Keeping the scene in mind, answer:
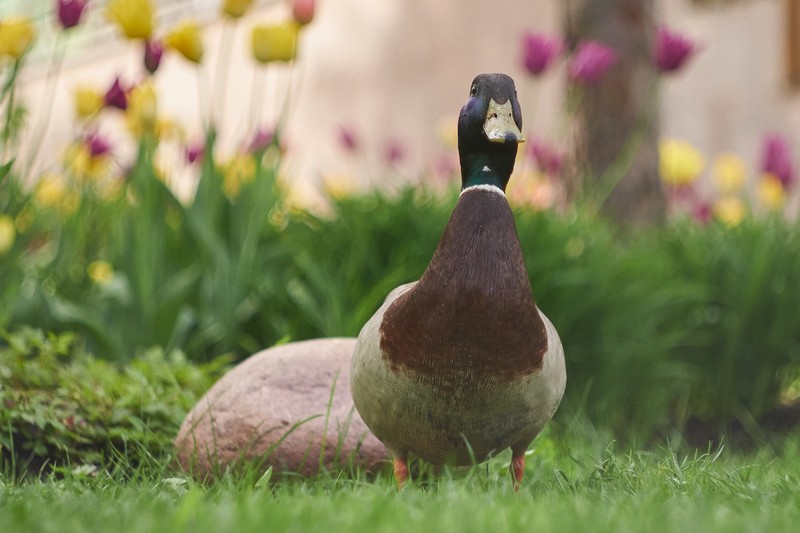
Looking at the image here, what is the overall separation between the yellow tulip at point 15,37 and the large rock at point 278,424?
1.48m

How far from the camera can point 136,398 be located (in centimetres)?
278

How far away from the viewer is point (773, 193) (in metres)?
5.52

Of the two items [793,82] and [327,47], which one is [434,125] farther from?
[793,82]

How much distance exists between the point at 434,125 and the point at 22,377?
676 centimetres

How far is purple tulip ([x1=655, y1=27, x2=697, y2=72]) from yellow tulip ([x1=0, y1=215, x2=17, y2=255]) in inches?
102

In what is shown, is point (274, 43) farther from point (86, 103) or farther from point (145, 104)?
point (86, 103)

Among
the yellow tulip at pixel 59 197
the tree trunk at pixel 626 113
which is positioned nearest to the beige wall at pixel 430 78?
the yellow tulip at pixel 59 197

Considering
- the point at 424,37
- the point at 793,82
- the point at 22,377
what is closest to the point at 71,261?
the point at 22,377

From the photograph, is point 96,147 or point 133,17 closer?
point 133,17

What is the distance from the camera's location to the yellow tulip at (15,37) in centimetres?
338

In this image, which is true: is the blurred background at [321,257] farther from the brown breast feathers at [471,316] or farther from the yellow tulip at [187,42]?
the brown breast feathers at [471,316]

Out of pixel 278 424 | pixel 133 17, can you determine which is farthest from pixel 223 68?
pixel 278 424

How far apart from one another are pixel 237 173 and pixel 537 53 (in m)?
1.30

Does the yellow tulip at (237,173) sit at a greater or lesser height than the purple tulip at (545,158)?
greater
